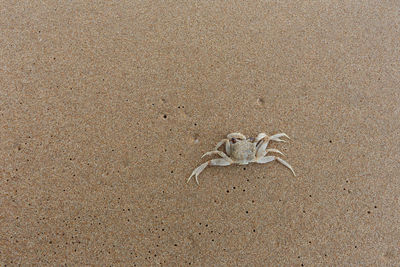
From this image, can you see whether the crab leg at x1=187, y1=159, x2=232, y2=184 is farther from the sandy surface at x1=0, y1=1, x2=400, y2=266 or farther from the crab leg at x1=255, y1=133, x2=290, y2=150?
the crab leg at x1=255, y1=133, x2=290, y2=150

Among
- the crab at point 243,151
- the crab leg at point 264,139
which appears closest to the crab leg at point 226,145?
the crab at point 243,151

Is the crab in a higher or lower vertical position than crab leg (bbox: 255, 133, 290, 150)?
lower

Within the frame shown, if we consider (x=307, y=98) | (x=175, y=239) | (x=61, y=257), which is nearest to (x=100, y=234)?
(x=61, y=257)

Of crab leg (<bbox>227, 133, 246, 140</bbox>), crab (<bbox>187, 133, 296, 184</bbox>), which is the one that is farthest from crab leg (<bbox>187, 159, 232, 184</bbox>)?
crab leg (<bbox>227, 133, 246, 140</bbox>)

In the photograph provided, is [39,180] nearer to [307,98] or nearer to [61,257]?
[61,257]

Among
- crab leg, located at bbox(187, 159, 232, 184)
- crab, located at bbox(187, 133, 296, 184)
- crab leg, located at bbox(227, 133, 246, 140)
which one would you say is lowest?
crab leg, located at bbox(187, 159, 232, 184)

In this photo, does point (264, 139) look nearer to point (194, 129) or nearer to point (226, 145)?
point (226, 145)
